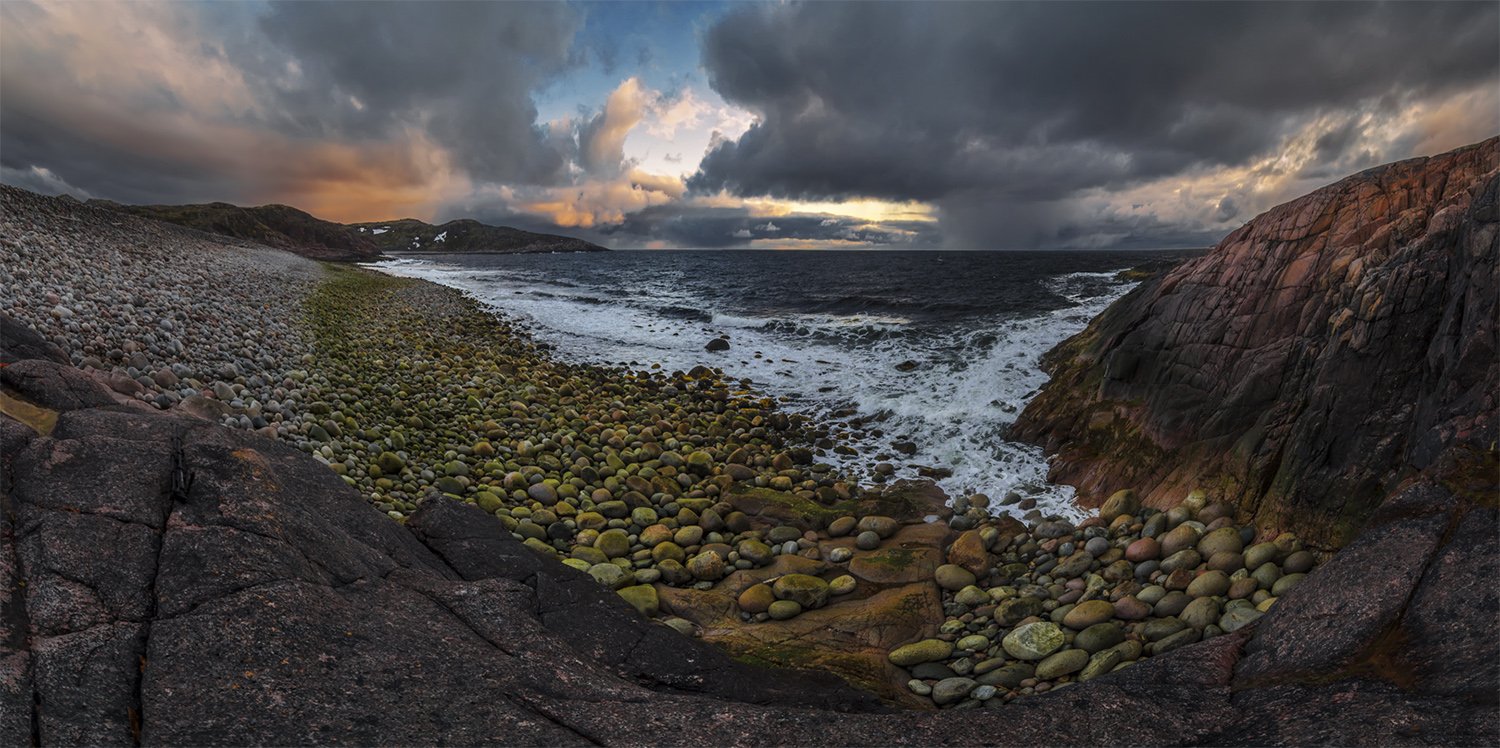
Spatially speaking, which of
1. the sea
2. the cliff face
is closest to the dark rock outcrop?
the cliff face

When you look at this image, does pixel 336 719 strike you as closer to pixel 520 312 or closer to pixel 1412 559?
pixel 1412 559

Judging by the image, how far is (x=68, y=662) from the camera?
3365 millimetres

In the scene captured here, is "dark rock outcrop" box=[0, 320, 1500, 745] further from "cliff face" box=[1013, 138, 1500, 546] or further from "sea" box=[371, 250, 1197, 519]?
"sea" box=[371, 250, 1197, 519]

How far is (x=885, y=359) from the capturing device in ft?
79.4

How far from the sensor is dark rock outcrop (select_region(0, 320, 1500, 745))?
3.39 meters

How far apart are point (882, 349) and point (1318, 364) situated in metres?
17.8

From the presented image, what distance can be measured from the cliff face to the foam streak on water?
1.74 m

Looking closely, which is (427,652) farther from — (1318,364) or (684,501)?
(1318,364)

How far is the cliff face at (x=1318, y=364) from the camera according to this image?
21.2 ft

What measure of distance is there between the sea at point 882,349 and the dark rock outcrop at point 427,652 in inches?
258

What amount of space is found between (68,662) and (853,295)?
47128mm

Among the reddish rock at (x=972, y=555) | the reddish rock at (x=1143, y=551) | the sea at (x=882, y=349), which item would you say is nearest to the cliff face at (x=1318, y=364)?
the reddish rock at (x=1143, y=551)

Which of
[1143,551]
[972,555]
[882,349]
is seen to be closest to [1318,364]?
[1143,551]

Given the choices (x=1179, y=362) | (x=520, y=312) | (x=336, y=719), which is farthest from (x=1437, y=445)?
(x=520, y=312)
